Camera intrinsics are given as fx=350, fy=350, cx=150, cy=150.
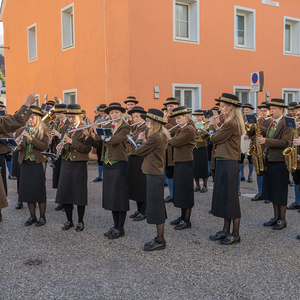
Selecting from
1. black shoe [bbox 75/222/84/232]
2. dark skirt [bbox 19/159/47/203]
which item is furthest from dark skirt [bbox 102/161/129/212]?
dark skirt [bbox 19/159/47/203]

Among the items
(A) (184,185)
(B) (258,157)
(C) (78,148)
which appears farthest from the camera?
(B) (258,157)

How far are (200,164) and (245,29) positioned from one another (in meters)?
9.48

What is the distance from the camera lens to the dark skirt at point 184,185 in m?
5.69

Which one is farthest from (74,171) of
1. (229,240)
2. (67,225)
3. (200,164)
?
(200,164)

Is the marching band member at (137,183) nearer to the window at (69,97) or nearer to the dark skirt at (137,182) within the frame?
the dark skirt at (137,182)

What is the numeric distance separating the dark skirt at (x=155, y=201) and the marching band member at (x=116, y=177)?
2.16 ft

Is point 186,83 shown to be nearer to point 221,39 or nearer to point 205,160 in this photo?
point 221,39

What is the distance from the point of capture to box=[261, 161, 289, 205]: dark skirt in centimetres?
561

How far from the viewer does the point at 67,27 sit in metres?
15.3

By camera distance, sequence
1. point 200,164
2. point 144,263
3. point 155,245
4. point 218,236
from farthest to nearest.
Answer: point 200,164
point 218,236
point 155,245
point 144,263

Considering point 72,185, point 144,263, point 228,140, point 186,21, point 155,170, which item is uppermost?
point 186,21

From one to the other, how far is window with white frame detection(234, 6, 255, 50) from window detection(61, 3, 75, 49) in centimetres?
707

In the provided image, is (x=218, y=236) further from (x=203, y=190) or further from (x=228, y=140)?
(x=203, y=190)

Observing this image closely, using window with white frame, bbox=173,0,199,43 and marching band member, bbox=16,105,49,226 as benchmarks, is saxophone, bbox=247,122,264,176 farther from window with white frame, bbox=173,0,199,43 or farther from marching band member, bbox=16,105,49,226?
window with white frame, bbox=173,0,199,43
